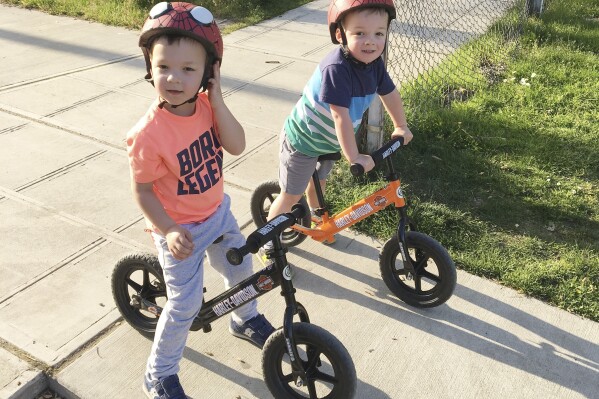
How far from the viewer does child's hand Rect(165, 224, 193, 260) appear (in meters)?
2.17

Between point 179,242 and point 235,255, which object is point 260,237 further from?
point 179,242

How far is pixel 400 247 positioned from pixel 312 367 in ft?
2.89

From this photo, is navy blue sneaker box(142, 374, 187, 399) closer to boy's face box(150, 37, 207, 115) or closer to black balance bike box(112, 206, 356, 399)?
black balance bike box(112, 206, 356, 399)

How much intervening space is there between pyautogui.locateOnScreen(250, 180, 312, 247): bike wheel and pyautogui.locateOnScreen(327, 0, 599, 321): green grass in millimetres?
495

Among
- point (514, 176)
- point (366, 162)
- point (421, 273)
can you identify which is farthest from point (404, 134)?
point (514, 176)

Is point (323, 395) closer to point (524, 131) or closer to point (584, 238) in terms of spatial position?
point (584, 238)

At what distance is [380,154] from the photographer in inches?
105

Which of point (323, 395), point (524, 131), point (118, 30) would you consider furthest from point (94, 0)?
point (323, 395)

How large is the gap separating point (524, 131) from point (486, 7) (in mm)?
4155

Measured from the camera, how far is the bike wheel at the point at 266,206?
11.8 feet

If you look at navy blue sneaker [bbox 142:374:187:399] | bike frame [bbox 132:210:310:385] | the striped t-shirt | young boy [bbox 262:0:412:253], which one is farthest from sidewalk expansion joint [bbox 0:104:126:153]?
navy blue sneaker [bbox 142:374:187:399]

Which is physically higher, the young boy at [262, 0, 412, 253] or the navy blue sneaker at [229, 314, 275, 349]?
the young boy at [262, 0, 412, 253]

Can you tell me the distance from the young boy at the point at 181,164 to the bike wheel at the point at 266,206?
0.93 metres

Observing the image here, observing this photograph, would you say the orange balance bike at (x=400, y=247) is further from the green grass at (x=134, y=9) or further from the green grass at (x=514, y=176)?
the green grass at (x=134, y=9)
